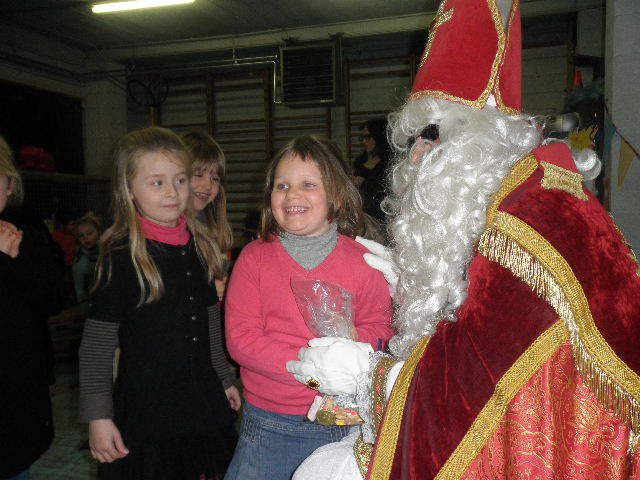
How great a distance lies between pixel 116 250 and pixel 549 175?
1339 millimetres

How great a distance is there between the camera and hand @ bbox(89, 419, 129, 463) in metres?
1.56

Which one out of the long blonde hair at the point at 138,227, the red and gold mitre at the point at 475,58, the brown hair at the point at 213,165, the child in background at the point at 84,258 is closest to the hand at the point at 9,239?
the long blonde hair at the point at 138,227

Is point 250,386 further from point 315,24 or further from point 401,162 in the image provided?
point 315,24

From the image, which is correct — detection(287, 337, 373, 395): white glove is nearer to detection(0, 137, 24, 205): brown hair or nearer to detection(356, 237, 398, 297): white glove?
detection(356, 237, 398, 297): white glove

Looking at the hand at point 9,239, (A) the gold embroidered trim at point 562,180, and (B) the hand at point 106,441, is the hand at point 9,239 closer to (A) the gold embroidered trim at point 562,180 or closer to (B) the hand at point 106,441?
(B) the hand at point 106,441

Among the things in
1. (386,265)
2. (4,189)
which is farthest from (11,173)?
(386,265)

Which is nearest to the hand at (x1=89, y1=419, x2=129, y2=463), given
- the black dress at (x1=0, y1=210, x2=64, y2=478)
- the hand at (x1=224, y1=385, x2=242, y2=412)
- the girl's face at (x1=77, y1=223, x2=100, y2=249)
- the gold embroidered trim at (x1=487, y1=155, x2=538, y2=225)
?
the black dress at (x1=0, y1=210, x2=64, y2=478)

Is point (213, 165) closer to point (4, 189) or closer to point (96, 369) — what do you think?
point (4, 189)

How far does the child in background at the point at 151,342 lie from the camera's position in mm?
1600

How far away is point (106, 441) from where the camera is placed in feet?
5.14

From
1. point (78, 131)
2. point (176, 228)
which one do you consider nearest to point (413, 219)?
point (176, 228)

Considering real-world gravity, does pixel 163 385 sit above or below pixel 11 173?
below

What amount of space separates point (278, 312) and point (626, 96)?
11.1 ft

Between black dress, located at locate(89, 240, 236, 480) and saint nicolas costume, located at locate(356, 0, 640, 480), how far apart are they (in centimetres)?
87
